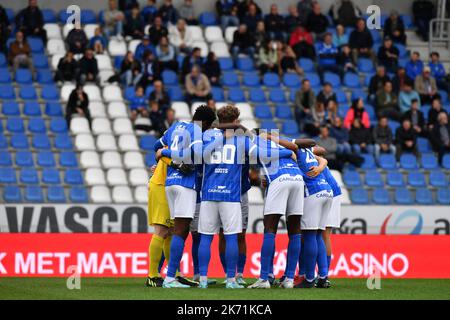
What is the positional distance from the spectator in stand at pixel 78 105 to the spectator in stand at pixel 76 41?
139 centimetres

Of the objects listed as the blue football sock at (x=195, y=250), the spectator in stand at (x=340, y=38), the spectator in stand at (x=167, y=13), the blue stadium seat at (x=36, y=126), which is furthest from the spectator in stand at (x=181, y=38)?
the blue football sock at (x=195, y=250)

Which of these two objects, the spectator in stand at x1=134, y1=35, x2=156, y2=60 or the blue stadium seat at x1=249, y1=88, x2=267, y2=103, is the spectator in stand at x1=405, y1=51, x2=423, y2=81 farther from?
the spectator in stand at x1=134, y1=35, x2=156, y2=60

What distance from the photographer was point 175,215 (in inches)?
581

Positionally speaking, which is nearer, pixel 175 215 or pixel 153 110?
pixel 175 215

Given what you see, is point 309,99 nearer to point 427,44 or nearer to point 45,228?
point 427,44

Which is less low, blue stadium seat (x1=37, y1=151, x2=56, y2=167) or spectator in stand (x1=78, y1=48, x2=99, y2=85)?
spectator in stand (x1=78, y1=48, x2=99, y2=85)

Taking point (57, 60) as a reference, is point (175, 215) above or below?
below

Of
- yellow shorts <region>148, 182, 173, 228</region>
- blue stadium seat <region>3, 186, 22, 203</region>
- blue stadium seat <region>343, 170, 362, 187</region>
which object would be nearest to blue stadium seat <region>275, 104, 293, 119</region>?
blue stadium seat <region>343, 170, 362, 187</region>

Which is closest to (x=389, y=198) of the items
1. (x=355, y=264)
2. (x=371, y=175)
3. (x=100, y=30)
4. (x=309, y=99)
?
(x=371, y=175)

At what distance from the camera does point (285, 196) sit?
1488 cm

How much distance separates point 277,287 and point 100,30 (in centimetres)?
1324

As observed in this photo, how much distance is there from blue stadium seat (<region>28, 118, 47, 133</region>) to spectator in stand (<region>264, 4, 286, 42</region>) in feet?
21.5

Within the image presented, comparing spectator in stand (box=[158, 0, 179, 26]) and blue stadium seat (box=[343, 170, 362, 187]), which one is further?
spectator in stand (box=[158, 0, 179, 26])

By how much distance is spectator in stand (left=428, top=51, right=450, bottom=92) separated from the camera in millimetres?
28938
